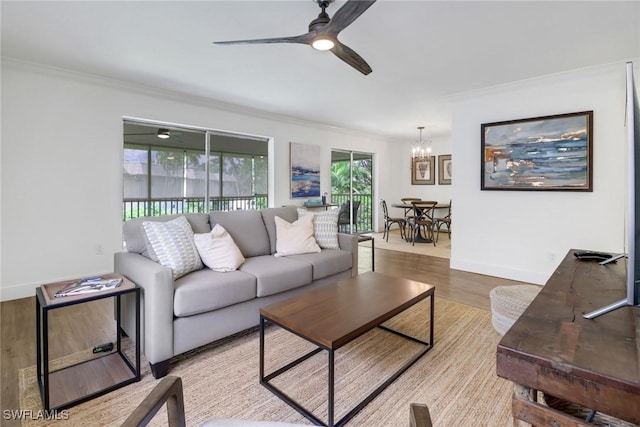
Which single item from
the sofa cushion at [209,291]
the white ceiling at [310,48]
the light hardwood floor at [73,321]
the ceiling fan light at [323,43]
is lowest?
the light hardwood floor at [73,321]

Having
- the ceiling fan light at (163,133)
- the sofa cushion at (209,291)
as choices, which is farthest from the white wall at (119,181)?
the sofa cushion at (209,291)

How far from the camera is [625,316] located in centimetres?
91

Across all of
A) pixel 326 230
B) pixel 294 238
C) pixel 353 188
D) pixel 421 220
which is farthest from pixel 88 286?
pixel 353 188

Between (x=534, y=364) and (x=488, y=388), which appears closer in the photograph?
(x=534, y=364)

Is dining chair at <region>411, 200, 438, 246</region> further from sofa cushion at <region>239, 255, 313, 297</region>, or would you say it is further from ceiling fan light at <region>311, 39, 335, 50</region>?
ceiling fan light at <region>311, 39, 335, 50</region>

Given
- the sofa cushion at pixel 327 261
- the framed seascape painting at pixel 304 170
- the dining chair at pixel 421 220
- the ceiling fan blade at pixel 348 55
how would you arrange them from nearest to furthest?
the ceiling fan blade at pixel 348 55, the sofa cushion at pixel 327 261, the framed seascape painting at pixel 304 170, the dining chair at pixel 421 220

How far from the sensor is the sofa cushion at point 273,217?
323 centimetres

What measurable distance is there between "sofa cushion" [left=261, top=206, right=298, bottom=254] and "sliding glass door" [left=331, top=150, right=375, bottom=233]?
347 centimetres

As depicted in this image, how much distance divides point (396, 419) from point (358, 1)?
213cm

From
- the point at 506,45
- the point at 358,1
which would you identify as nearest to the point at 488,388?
the point at 358,1

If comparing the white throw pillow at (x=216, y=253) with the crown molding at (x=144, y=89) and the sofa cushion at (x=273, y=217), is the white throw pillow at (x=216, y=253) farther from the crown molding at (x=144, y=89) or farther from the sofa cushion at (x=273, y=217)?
the crown molding at (x=144, y=89)

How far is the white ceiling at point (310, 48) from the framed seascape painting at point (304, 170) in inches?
69.2

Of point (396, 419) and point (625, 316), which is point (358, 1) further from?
point (396, 419)

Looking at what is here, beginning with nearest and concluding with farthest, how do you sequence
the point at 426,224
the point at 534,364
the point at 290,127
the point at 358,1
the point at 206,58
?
the point at 534,364
the point at 358,1
the point at 206,58
the point at 290,127
the point at 426,224
